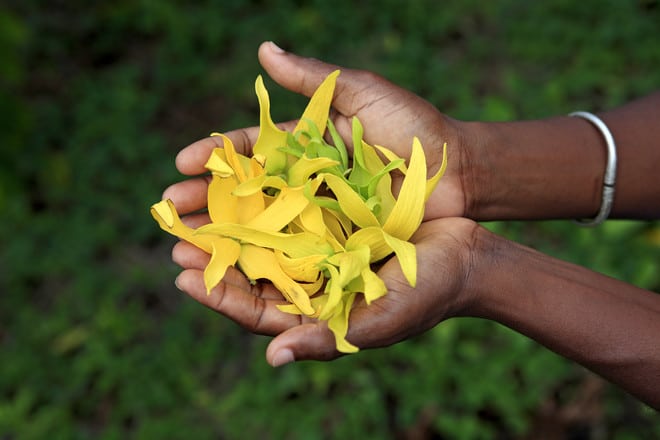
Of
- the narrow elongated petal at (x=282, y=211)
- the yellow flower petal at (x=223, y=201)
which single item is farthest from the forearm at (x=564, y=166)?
the yellow flower petal at (x=223, y=201)

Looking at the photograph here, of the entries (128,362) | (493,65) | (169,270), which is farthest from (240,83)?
(128,362)

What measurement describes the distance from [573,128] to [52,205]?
1.86m

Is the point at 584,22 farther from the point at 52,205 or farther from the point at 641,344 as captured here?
the point at 52,205

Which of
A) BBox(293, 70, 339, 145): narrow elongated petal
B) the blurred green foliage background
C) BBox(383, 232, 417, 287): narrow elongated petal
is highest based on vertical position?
BBox(293, 70, 339, 145): narrow elongated petal

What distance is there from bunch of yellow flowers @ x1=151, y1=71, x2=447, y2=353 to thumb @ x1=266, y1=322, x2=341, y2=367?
0.10 feet

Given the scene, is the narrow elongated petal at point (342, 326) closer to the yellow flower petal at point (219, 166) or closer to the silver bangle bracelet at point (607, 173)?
the yellow flower petal at point (219, 166)

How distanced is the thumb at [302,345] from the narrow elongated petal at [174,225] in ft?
0.84

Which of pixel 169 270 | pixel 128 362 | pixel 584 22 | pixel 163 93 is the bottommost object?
pixel 128 362

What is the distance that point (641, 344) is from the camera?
1261 millimetres

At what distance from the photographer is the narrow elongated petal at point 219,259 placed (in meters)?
1.25

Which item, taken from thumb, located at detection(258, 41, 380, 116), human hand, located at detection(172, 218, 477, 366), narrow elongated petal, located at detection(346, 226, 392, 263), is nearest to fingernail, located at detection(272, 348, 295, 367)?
human hand, located at detection(172, 218, 477, 366)

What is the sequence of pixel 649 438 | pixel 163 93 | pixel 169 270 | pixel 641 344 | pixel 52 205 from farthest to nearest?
pixel 163 93
pixel 52 205
pixel 169 270
pixel 649 438
pixel 641 344

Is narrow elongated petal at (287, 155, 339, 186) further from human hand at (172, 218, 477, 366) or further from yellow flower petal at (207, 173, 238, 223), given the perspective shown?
human hand at (172, 218, 477, 366)

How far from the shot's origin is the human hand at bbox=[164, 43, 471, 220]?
1479 millimetres
